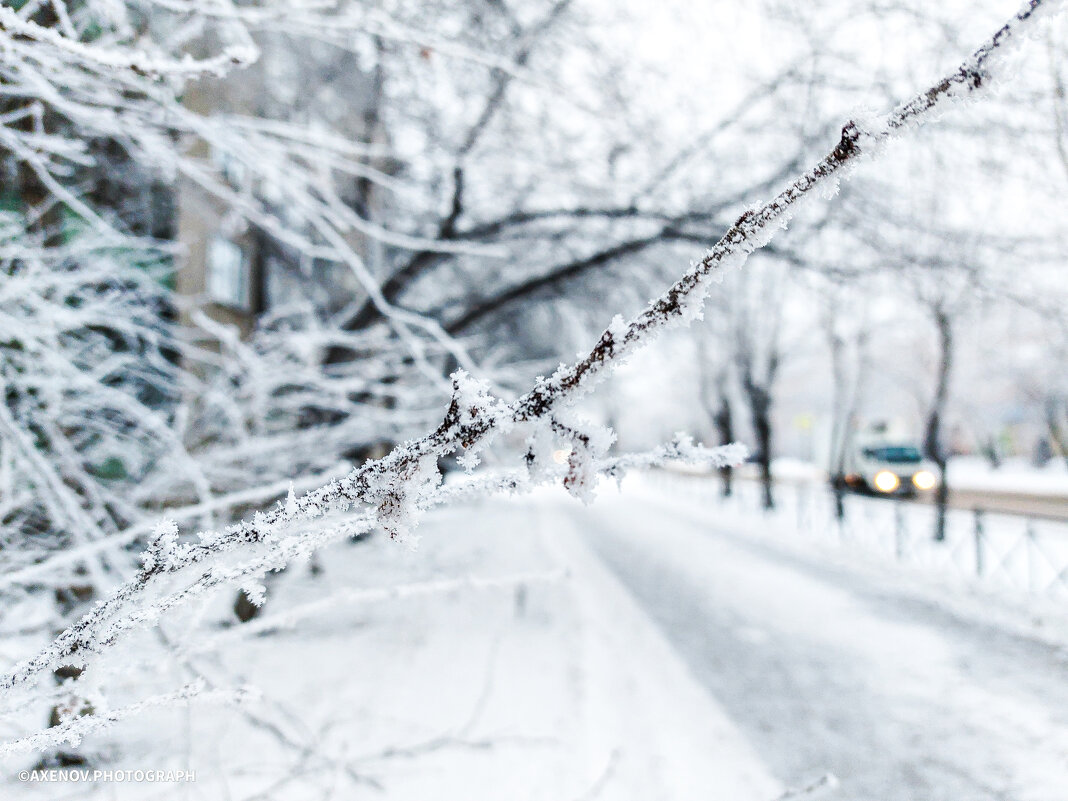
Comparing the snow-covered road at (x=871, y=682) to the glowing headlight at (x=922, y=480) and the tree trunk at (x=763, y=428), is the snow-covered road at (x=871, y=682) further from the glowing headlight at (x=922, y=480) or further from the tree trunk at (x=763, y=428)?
the glowing headlight at (x=922, y=480)

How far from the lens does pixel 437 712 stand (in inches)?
165

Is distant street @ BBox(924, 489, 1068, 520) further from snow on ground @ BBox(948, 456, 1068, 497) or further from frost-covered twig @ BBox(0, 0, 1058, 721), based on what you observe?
frost-covered twig @ BBox(0, 0, 1058, 721)

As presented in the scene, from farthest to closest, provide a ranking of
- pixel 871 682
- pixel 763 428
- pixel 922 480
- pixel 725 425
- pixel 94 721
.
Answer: pixel 725 425 < pixel 763 428 < pixel 922 480 < pixel 871 682 < pixel 94 721

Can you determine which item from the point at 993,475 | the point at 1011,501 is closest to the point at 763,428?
the point at 1011,501

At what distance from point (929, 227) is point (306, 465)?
4646 mm

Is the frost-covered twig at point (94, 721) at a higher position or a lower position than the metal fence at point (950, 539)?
higher

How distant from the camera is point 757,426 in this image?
18.2m

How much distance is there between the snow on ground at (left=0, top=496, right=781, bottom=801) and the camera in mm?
2734

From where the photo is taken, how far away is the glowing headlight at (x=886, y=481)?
17203 mm

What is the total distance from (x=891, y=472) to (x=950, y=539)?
5562mm

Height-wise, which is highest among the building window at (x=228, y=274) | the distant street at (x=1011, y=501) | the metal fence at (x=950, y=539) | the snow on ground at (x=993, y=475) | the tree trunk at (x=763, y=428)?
the building window at (x=228, y=274)

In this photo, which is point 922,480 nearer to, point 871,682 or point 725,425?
point 725,425

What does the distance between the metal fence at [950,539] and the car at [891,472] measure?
54.0 inches

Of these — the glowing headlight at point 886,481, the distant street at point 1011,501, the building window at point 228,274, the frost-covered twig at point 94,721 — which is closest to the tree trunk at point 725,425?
the glowing headlight at point 886,481
